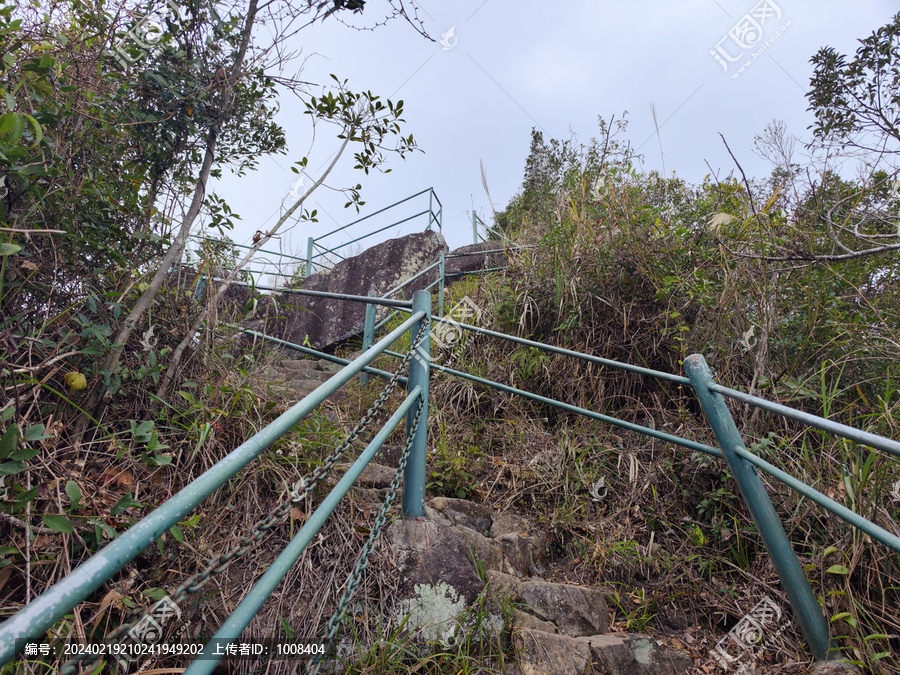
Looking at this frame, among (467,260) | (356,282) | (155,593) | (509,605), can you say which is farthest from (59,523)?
(467,260)

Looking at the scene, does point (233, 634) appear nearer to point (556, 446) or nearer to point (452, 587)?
point (452, 587)

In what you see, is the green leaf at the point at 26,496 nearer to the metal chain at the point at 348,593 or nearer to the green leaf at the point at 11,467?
the green leaf at the point at 11,467

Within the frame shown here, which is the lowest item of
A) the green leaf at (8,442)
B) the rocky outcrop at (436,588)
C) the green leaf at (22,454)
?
the rocky outcrop at (436,588)

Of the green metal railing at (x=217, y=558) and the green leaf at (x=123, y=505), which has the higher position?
the green metal railing at (x=217, y=558)

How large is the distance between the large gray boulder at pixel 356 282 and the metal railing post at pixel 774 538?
13.1 feet

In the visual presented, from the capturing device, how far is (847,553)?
5.48 ft

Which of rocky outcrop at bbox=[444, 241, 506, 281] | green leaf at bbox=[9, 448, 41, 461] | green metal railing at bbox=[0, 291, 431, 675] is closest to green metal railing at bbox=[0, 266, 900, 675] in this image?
green metal railing at bbox=[0, 291, 431, 675]

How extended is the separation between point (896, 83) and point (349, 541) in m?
4.09

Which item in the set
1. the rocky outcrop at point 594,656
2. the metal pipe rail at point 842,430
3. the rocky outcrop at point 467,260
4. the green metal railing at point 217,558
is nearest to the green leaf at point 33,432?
the green metal railing at point 217,558

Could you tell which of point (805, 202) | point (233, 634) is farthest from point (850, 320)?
point (233, 634)

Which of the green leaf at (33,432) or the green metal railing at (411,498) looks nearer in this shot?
the green metal railing at (411,498)

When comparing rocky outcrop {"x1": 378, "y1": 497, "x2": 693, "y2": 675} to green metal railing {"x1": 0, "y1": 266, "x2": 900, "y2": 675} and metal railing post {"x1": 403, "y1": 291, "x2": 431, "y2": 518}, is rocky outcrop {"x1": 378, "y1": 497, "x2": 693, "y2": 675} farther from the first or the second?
green metal railing {"x1": 0, "y1": 266, "x2": 900, "y2": 675}

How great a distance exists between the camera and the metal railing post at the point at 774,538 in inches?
60.2

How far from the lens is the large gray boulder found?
5.37 m
